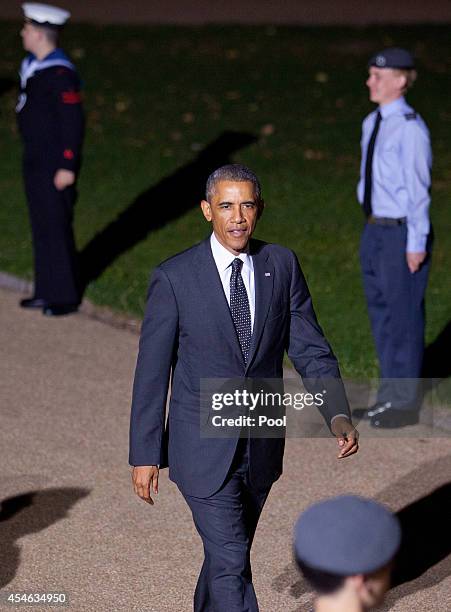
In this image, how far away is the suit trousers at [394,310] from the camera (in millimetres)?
8133

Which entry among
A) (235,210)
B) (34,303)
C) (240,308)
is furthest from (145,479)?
(34,303)

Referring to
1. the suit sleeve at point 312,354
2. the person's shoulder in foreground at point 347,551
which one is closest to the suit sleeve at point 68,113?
the suit sleeve at point 312,354

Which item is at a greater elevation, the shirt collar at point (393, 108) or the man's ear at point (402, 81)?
the man's ear at point (402, 81)

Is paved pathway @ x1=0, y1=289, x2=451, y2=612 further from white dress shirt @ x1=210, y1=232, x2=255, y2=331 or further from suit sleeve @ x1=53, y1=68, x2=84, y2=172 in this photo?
suit sleeve @ x1=53, y1=68, x2=84, y2=172

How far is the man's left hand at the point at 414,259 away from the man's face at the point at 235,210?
10.5 feet

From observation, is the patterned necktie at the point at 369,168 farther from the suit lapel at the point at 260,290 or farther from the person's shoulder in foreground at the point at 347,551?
the person's shoulder in foreground at the point at 347,551

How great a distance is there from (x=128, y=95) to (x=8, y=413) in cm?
1376

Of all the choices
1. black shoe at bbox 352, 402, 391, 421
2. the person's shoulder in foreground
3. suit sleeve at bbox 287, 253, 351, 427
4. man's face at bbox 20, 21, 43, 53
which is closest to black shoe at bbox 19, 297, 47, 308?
man's face at bbox 20, 21, 43, 53

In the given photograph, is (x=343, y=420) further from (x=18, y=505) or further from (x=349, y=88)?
(x=349, y=88)

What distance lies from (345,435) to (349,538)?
222 cm

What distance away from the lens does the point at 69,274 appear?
11.1 m

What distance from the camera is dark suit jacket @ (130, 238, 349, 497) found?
4.94 metres

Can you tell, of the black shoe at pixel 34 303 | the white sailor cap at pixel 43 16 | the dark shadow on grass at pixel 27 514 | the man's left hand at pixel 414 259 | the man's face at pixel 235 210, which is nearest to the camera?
the man's face at pixel 235 210

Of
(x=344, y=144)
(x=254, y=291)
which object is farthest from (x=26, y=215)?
(x=254, y=291)
